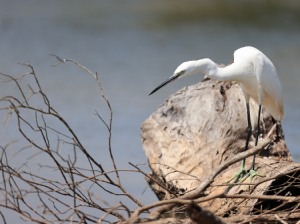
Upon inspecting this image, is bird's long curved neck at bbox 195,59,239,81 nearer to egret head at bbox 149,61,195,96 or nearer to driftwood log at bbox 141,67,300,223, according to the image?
egret head at bbox 149,61,195,96

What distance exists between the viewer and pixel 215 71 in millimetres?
1608

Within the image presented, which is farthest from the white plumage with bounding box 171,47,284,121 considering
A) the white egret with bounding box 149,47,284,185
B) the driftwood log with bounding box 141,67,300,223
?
the driftwood log with bounding box 141,67,300,223

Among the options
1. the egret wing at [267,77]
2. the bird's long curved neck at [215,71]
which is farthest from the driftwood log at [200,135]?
the bird's long curved neck at [215,71]

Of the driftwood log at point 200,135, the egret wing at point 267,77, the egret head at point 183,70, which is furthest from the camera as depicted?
the driftwood log at point 200,135

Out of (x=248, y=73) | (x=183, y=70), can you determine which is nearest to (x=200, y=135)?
(x=248, y=73)

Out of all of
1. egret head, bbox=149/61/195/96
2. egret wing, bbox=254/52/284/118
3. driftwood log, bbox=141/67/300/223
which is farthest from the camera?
driftwood log, bbox=141/67/300/223

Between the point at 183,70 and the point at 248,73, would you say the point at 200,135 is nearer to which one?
the point at 248,73

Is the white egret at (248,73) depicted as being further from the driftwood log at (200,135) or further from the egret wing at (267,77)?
the driftwood log at (200,135)

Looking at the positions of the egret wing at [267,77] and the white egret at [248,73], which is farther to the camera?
the egret wing at [267,77]

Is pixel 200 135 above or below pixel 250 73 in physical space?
below

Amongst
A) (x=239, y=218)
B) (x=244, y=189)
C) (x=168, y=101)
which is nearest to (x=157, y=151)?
(x=168, y=101)

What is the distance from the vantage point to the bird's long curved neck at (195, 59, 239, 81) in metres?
1.57

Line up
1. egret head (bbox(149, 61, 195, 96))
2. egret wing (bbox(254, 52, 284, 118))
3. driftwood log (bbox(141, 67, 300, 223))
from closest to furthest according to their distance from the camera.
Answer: egret head (bbox(149, 61, 195, 96)) < egret wing (bbox(254, 52, 284, 118)) < driftwood log (bbox(141, 67, 300, 223))

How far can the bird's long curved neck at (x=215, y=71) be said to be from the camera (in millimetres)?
1568
